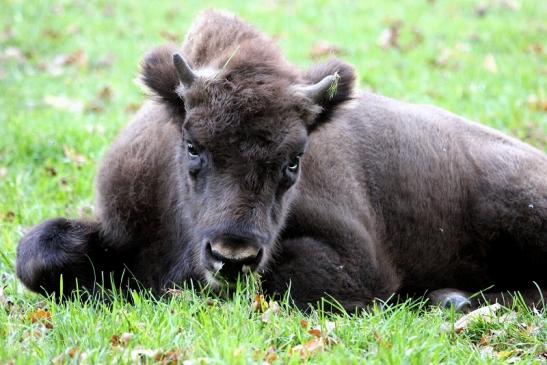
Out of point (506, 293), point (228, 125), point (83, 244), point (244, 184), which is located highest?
point (228, 125)

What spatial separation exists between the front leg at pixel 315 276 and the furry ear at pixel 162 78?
1.19 metres

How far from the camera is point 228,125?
16.3 feet

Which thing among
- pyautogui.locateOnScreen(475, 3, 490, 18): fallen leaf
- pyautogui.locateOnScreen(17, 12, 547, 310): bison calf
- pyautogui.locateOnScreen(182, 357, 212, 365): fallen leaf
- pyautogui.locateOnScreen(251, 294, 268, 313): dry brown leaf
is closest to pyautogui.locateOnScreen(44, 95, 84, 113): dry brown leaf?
pyautogui.locateOnScreen(17, 12, 547, 310): bison calf

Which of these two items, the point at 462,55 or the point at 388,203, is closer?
the point at 388,203

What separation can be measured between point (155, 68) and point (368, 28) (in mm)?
9109

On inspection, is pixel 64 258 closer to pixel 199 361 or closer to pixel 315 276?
pixel 315 276

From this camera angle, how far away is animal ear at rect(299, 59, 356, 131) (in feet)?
18.6

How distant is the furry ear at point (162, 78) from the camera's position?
223 inches

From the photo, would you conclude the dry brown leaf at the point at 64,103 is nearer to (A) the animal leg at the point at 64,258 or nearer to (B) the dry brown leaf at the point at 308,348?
(A) the animal leg at the point at 64,258

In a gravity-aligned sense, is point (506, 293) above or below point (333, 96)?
below

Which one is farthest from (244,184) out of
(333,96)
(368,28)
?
(368,28)

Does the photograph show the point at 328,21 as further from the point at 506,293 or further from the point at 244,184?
the point at 244,184

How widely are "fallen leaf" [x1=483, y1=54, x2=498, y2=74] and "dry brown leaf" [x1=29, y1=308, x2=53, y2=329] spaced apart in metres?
8.47

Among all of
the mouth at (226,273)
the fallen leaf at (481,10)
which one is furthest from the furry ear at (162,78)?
the fallen leaf at (481,10)
